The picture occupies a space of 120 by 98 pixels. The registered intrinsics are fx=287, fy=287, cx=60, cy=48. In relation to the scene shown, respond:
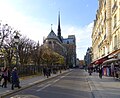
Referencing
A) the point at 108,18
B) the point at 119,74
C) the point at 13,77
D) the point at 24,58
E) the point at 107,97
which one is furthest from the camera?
the point at 24,58

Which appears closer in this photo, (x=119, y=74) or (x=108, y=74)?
(x=119, y=74)

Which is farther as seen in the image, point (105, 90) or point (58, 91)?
point (105, 90)

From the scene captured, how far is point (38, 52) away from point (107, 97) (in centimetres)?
5247

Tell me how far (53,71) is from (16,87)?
46226 mm

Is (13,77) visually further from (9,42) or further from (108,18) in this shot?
(108,18)

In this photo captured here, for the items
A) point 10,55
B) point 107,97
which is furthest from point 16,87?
point 10,55

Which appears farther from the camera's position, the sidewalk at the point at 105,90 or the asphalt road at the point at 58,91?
the asphalt road at the point at 58,91

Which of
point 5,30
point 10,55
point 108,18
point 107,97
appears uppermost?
point 108,18

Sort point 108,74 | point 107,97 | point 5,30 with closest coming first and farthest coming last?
point 107,97 < point 5,30 < point 108,74

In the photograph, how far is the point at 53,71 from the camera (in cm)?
6969

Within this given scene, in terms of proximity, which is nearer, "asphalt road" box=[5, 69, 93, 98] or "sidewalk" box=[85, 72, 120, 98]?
"sidewalk" box=[85, 72, 120, 98]

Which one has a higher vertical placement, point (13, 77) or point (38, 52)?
point (38, 52)

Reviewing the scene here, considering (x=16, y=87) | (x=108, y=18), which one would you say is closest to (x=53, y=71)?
(x=108, y=18)

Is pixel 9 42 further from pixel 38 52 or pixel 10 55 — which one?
pixel 38 52
